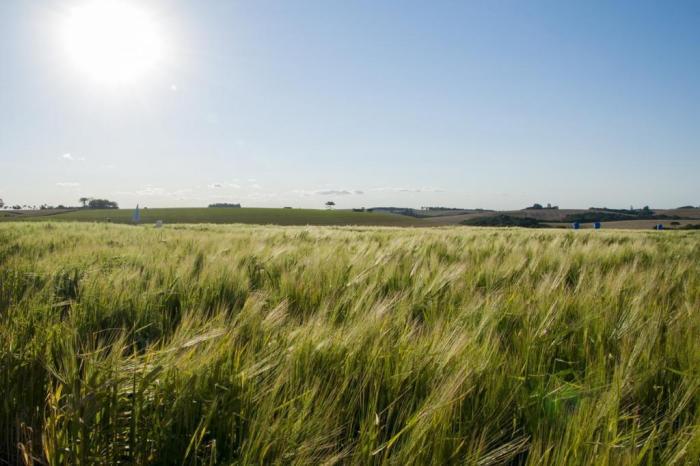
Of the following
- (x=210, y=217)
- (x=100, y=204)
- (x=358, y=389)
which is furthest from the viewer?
(x=100, y=204)

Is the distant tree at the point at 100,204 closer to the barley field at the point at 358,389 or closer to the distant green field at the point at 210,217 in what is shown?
the distant green field at the point at 210,217

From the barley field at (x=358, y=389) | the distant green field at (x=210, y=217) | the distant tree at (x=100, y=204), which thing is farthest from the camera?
the distant tree at (x=100, y=204)

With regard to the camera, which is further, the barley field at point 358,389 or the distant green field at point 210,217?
the distant green field at point 210,217

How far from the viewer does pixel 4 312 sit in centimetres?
176

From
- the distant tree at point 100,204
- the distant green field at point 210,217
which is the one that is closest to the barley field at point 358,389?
the distant green field at point 210,217

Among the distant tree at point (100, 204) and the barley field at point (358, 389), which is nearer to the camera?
the barley field at point (358, 389)

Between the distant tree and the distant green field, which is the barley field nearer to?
the distant green field

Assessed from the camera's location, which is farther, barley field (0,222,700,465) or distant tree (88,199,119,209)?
distant tree (88,199,119,209)

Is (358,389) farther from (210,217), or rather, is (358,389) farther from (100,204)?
(100,204)

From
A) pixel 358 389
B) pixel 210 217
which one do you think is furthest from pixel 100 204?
pixel 358 389

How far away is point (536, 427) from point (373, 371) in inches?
19.8

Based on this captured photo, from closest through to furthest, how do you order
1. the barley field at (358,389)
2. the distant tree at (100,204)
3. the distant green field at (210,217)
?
1. the barley field at (358,389)
2. the distant green field at (210,217)
3. the distant tree at (100,204)

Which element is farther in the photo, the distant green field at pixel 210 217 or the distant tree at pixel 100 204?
the distant tree at pixel 100 204

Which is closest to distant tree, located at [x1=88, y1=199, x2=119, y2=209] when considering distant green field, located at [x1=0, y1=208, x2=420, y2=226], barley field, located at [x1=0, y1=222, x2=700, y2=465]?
distant green field, located at [x1=0, y1=208, x2=420, y2=226]
